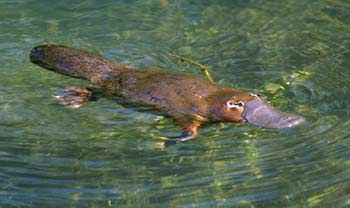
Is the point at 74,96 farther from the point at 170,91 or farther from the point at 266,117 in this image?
the point at 266,117

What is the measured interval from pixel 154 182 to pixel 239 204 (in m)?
0.53

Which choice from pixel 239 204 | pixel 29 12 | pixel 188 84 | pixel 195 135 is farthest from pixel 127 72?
pixel 29 12

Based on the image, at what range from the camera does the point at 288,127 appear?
444cm

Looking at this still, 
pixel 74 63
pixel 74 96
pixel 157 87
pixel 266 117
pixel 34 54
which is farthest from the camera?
pixel 34 54

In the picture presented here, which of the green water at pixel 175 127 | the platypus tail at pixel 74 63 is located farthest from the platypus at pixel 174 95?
the green water at pixel 175 127

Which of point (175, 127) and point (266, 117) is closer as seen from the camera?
point (266, 117)

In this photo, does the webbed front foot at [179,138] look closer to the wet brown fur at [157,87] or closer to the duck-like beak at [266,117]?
the wet brown fur at [157,87]

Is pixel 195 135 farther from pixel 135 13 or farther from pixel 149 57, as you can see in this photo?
pixel 135 13

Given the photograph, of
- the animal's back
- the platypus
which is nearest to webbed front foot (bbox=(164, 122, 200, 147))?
the platypus

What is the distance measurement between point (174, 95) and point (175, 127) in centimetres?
23

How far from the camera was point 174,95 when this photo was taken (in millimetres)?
4590

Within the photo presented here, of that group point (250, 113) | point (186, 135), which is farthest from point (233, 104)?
point (186, 135)

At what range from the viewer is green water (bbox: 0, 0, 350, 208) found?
13.8 feet

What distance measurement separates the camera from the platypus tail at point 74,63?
5.18 m
